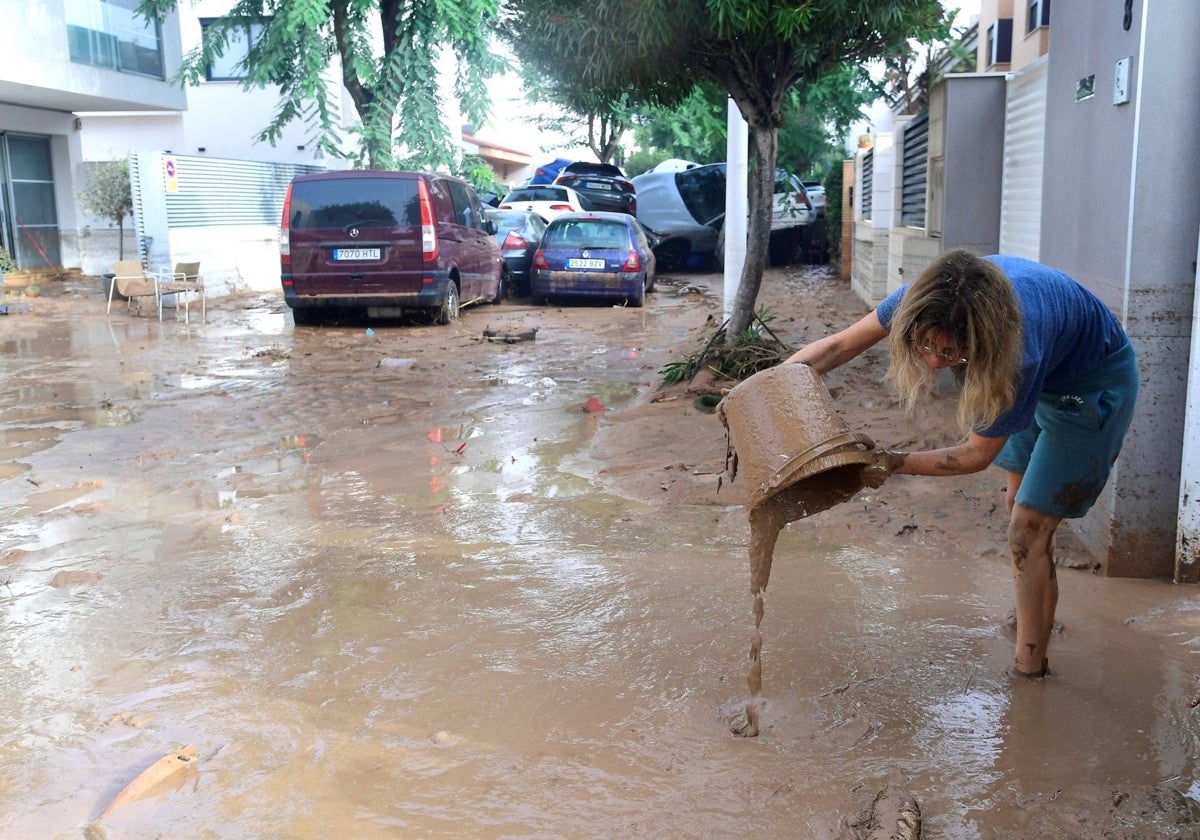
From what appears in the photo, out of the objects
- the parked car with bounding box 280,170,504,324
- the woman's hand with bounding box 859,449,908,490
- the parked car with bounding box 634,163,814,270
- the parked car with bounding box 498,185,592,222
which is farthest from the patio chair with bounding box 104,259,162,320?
the woman's hand with bounding box 859,449,908,490

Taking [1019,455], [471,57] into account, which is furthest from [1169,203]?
[471,57]

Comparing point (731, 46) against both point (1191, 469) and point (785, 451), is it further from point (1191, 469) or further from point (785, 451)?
point (785, 451)

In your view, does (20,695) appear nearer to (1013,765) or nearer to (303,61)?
(1013,765)

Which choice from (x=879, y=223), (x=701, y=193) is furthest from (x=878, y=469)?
(x=701, y=193)

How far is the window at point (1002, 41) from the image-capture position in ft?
57.1

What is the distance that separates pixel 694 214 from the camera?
21500 millimetres

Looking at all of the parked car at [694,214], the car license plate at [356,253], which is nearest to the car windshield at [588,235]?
the car license plate at [356,253]

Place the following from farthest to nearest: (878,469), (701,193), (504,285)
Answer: (701,193) < (504,285) < (878,469)

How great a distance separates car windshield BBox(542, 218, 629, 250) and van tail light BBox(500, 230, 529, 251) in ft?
4.99

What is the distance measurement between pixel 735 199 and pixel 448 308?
5.04 m

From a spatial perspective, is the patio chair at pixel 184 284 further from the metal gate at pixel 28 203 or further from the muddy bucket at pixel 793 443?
the muddy bucket at pixel 793 443

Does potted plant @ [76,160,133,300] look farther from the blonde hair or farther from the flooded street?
the blonde hair

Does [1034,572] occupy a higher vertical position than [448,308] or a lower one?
lower

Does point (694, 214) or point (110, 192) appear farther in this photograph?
point (694, 214)
